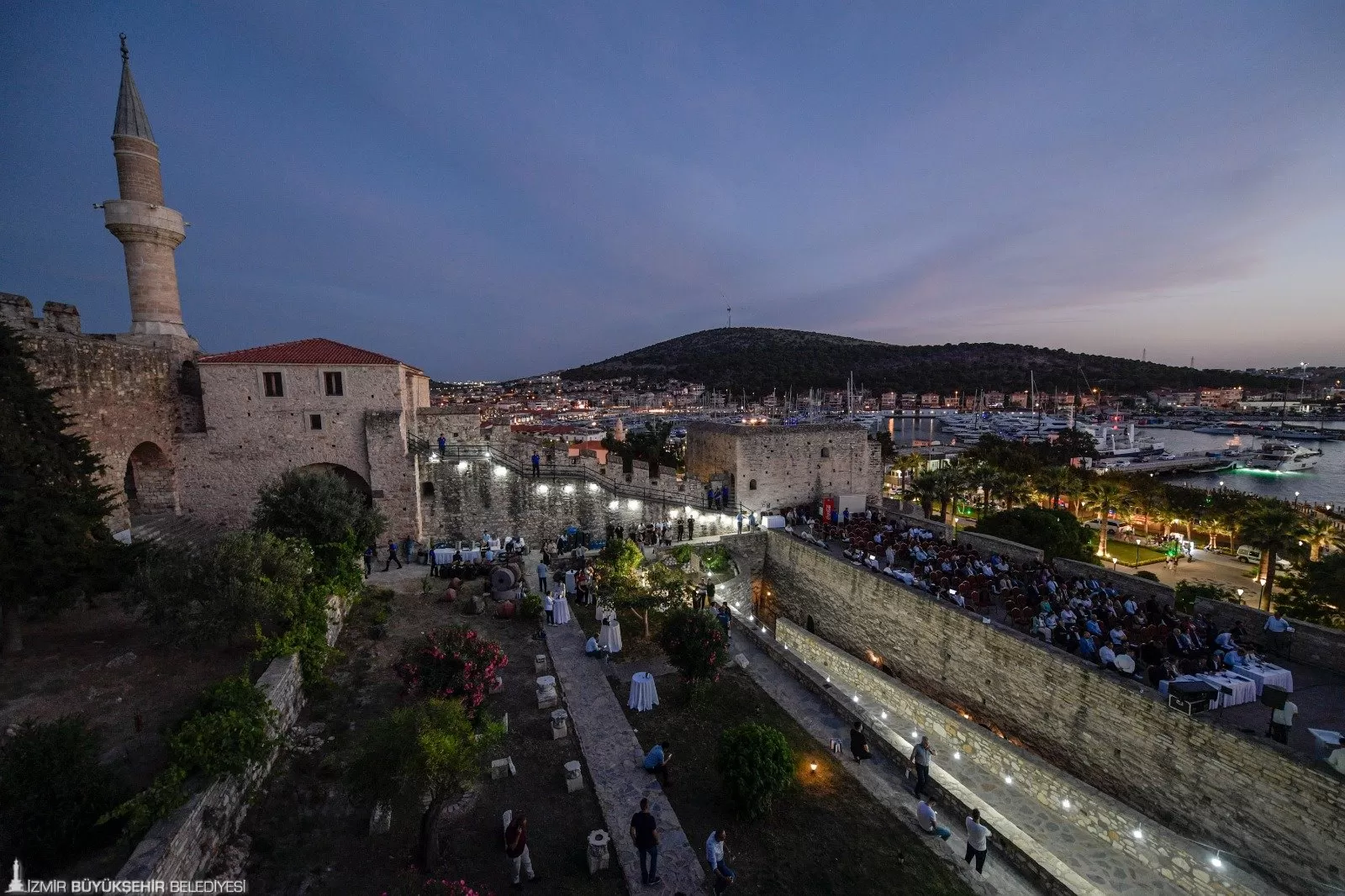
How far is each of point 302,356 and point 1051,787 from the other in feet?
80.9

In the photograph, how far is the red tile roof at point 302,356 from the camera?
747 inches

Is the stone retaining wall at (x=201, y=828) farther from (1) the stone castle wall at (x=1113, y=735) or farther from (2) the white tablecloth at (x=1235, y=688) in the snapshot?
(2) the white tablecloth at (x=1235, y=688)

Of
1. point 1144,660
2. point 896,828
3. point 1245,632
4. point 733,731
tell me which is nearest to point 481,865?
point 733,731

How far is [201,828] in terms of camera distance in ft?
20.7

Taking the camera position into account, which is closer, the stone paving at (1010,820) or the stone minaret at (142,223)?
the stone paving at (1010,820)

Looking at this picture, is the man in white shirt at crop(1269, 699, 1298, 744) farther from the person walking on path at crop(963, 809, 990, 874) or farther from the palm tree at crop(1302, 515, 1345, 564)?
the palm tree at crop(1302, 515, 1345, 564)

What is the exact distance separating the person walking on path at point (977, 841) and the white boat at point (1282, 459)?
262ft

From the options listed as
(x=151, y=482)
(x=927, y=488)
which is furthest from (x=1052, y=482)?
(x=151, y=482)

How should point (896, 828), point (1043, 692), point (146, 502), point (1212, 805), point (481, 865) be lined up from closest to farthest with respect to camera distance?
point (481, 865) < point (896, 828) < point (1212, 805) < point (1043, 692) < point (146, 502)

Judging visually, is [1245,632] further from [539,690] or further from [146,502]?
[146,502]

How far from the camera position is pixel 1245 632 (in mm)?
12336

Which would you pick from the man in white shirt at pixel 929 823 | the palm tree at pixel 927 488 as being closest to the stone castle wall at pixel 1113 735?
the man in white shirt at pixel 929 823

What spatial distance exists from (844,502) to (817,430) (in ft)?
12.0

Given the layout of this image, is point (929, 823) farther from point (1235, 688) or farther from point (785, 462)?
point (785, 462)
